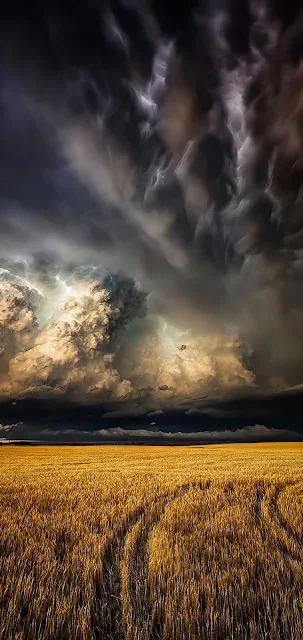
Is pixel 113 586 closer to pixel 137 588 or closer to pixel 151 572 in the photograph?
pixel 137 588

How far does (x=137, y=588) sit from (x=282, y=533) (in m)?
4.65

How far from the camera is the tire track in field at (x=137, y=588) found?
416 centimetres

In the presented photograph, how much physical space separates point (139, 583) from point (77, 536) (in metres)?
3.16

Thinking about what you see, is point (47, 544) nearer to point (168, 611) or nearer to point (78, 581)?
point (78, 581)

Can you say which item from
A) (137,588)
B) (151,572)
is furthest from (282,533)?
(137,588)

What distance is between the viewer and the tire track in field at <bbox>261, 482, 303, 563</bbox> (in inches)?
277

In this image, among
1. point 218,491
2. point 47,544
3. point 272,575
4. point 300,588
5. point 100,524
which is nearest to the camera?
point 300,588

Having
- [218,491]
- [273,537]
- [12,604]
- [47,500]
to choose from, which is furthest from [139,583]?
[218,491]

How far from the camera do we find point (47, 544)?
24.0ft

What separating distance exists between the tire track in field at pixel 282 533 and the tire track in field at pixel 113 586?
3.09 meters

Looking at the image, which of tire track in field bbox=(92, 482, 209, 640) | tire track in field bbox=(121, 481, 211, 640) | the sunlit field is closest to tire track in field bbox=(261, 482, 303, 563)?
the sunlit field

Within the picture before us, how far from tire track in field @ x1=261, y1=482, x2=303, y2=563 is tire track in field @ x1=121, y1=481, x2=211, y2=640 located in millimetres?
2896

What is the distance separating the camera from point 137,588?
517 centimetres

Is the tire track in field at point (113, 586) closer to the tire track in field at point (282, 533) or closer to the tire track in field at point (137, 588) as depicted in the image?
the tire track in field at point (137, 588)
